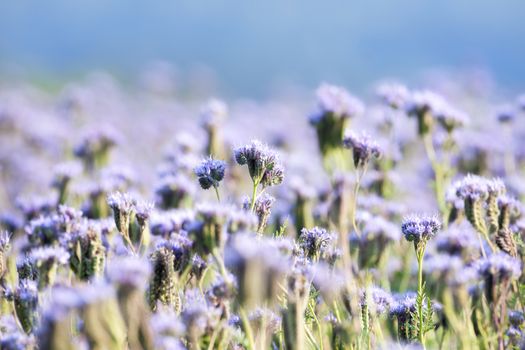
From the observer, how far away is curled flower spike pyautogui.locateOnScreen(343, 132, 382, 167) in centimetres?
463

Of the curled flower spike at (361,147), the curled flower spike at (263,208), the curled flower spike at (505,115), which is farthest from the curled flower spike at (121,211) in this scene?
the curled flower spike at (505,115)

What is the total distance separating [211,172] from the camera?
13.1 ft

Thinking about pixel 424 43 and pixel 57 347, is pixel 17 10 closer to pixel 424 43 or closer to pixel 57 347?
pixel 424 43

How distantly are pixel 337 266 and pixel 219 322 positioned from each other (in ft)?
5.39

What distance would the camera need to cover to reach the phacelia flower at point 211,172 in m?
3.97

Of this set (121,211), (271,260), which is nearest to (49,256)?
(121,211)

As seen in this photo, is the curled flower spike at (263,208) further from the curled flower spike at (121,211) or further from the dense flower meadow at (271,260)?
the curled flower spike at (121,211)

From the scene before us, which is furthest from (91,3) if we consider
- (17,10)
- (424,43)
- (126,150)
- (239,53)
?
(126,150)

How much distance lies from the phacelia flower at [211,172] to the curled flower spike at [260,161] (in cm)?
12

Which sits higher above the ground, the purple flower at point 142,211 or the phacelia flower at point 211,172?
the phacelia flower at point 211,172

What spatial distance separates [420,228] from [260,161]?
100 cm

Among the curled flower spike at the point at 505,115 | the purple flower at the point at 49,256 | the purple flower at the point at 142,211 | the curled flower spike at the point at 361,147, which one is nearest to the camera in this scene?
the purple flower at the point at 49,256

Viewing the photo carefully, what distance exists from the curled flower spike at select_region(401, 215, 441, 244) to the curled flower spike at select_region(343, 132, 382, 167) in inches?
35.0

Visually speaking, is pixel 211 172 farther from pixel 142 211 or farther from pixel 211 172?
pixel 142 211
